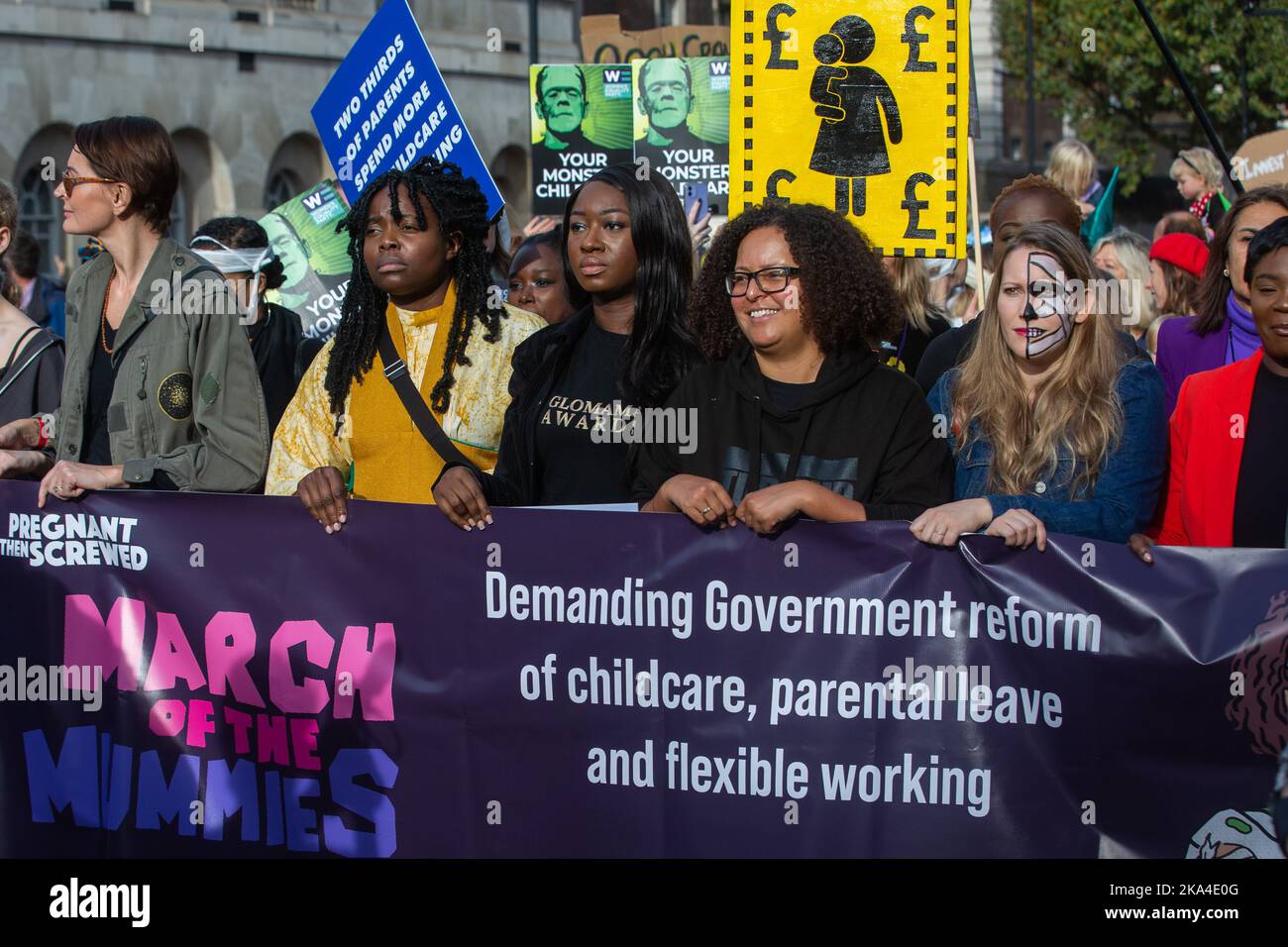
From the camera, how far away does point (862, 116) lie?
18.7ft

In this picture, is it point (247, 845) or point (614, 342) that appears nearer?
point (247, 845)

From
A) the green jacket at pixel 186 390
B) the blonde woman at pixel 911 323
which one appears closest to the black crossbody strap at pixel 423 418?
the green jacket at pixel 186 390

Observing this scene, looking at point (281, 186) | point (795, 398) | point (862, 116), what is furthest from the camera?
point (281, 186)

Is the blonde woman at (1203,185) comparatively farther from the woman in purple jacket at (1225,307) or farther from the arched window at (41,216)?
the arched window at (41,216)

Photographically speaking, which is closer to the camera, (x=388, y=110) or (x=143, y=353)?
(x=143, y=353)

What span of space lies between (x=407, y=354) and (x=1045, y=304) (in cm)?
181

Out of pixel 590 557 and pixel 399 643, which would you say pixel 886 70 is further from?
pixel 399 643

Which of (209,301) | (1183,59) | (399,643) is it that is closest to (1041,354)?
(399,643)

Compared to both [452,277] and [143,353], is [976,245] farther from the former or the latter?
[143,353]

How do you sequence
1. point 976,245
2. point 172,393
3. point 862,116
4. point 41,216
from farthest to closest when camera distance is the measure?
point 41,216 → point 976,245 → point 862,116 → point 172,393

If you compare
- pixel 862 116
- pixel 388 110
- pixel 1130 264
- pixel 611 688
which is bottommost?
pixel 611 688

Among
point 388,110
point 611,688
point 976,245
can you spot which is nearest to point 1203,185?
point 976,245

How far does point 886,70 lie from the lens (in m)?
5.72
